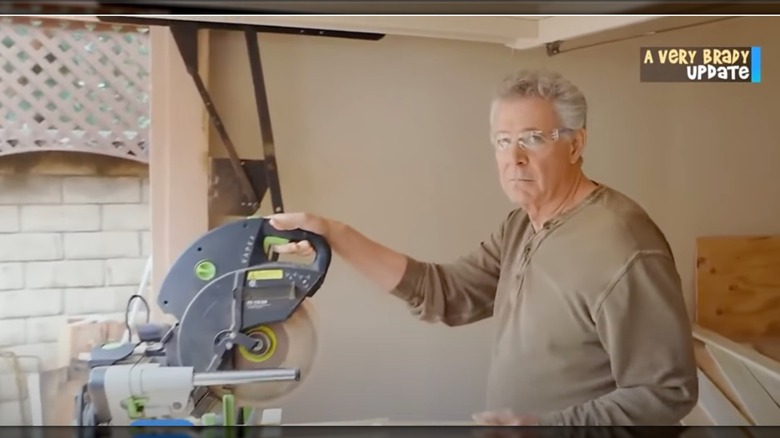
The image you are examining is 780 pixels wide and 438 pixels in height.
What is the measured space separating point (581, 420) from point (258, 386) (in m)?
0.45

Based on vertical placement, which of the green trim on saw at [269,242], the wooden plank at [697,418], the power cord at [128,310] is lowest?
the wooden plank at [697,418]

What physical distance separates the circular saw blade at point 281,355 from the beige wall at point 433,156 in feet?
0.06

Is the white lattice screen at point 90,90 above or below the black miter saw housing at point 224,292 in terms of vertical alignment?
above

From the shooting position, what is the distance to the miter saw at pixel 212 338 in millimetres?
1176

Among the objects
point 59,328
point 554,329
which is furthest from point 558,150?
point 59,328

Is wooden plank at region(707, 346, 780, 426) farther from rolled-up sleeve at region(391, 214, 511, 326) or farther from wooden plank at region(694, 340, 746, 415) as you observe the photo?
rolled-up sleeve at region(391, 214, 511, 326)

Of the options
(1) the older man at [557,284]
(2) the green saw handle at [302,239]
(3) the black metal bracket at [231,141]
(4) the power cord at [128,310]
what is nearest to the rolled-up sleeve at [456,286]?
(1) the older man at [557,284]

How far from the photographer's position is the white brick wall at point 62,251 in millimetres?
1178

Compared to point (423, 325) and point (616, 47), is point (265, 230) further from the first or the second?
point (616, 47)

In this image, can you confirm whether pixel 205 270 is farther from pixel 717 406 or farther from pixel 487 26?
pixel 717 406

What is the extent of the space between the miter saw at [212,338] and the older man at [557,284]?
2.0 inches

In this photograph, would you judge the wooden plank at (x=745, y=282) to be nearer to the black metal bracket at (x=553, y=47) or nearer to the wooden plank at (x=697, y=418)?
the wooden plank at (x=697, y=418)

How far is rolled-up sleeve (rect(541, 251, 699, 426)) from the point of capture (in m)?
1.15

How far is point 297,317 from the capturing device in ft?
3.92
